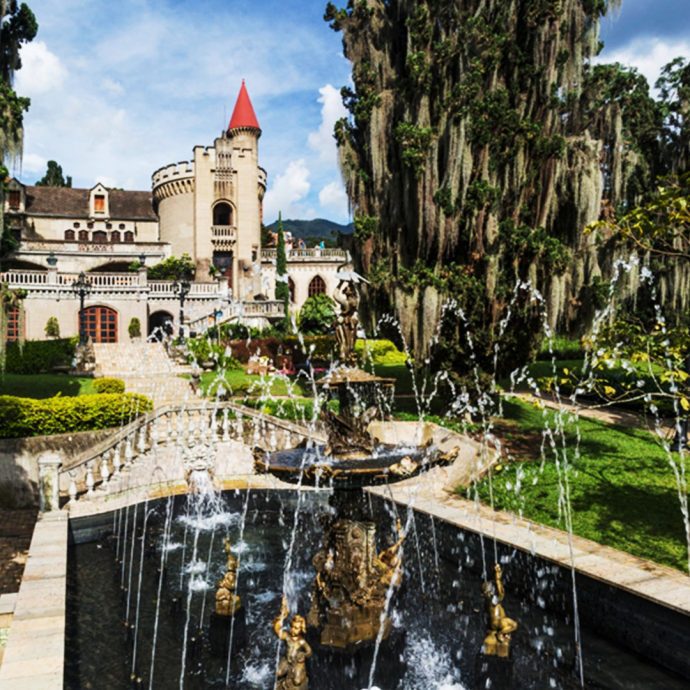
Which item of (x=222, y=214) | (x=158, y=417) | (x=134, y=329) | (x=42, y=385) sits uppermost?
(x=222, y=214)

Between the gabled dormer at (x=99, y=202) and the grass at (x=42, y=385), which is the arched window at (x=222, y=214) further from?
the grass at (x=42, y=385)

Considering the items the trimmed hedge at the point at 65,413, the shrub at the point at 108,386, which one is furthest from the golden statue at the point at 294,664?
the shrub at the point at 108,386

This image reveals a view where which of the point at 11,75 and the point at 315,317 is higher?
the point at 11,75

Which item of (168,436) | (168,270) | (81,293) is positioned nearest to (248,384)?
(168,436)

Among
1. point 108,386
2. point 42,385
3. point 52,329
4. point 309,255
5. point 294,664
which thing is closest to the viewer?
point 294,664

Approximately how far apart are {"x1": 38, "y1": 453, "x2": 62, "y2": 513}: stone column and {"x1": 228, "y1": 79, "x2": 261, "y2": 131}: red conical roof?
47.4m

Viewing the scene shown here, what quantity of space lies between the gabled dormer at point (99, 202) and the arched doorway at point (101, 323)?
700 inches

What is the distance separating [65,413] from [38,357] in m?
13.1

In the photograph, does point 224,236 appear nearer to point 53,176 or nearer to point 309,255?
point 309,255

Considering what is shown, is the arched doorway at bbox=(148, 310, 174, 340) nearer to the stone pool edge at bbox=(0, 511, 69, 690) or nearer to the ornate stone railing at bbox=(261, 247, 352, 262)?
the ornate stone railing at bbox=(261, 247, 352, 262)

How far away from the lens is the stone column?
1050 centimetres

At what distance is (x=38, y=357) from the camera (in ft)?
86.5

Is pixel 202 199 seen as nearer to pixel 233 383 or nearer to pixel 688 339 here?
pixel 233 383

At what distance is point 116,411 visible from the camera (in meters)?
15.9
